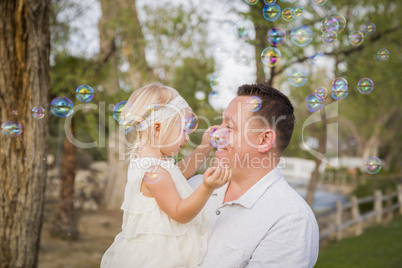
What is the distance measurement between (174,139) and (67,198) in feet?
23.0

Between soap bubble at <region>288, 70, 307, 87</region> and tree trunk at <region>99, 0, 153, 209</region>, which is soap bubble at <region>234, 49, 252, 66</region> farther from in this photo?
tree trunk at <region>99, 0, 153, 209</region>

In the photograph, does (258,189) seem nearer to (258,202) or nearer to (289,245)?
(258,202)

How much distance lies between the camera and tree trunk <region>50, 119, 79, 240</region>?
8.74 metres

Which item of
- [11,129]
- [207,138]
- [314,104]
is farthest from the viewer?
[314,104]

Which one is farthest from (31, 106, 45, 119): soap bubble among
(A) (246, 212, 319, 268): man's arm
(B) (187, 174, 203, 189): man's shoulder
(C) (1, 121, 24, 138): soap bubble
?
(A) (246, 212, 319, 268): man's arm

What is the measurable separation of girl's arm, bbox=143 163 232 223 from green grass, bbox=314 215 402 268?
6543mm

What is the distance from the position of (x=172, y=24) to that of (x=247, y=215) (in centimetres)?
729

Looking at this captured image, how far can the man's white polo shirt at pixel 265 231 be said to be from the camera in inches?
85.4

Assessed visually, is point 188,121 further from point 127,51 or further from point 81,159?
point 81,159

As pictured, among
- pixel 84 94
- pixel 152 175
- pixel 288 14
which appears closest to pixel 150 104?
pixel 152 175

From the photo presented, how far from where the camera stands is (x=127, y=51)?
10727mm

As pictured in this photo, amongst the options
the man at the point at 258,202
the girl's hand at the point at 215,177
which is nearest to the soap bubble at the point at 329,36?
the man at the point at 258,202

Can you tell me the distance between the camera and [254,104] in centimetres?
255

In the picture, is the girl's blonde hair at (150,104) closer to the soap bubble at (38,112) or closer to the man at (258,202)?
the man at (258,202)
